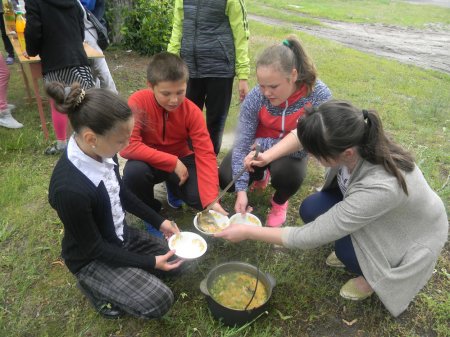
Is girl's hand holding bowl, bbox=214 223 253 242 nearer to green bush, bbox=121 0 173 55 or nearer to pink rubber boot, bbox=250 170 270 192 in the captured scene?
pink rubber boot, bbox=250 170 270 192

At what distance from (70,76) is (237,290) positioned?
230cm

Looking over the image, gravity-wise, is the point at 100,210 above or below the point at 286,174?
above

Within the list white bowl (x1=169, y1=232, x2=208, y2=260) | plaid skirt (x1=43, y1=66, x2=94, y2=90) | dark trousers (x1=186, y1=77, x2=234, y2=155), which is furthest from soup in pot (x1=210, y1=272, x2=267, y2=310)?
plaid skirt (x1=43, y1=66, x2=94, y2=90)

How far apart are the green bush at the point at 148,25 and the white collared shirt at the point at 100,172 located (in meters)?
4.64

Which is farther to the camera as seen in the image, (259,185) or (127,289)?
(259,185)

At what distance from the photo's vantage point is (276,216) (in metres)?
2.65

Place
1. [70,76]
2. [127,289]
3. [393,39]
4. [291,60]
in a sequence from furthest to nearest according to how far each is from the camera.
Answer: [393,39], [70,76], [291,60], [127,289]

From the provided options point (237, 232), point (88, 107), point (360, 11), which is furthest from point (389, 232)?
point (360, 11)

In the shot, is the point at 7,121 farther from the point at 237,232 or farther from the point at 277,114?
the point at 237,232

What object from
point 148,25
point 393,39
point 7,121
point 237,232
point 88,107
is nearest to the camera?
point 88,107

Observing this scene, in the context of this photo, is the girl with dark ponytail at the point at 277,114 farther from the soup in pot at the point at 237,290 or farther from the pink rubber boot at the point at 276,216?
the soup in pot at the point at 237,290

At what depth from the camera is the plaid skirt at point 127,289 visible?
1806 mm

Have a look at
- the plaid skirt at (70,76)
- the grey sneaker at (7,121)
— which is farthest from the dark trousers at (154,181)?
the grey sneaker at (7,121)

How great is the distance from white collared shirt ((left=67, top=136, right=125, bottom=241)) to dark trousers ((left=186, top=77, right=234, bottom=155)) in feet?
4.92
